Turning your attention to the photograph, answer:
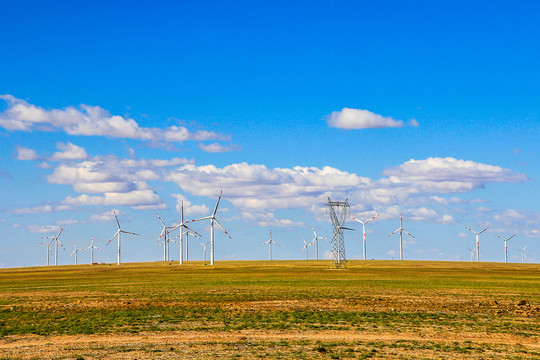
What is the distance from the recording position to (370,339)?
3722cm

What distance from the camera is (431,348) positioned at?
3384cm

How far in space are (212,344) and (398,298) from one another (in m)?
36.3

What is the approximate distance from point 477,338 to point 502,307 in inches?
802

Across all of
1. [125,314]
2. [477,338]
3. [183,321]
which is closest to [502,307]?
[477,338]

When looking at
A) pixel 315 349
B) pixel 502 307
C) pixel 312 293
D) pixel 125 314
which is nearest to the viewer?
pixel 315 349

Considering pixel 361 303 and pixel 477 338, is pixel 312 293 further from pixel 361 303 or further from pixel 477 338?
pixel 477 338

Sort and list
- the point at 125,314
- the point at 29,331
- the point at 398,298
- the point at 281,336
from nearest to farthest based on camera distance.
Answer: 1. the point at 281,336
2. the point at 29,331
3. the point at 125,314
4. the point at 398,298

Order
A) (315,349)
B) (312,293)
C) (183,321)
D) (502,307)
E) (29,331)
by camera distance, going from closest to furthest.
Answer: (315,349)
(29,331)
(183,321)
(502,307)
(312,293)

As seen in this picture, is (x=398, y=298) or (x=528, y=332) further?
(x=398, y=298)

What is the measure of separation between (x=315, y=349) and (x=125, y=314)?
22.9 meters

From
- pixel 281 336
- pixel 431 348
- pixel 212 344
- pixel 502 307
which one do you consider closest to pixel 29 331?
pixel 212 344

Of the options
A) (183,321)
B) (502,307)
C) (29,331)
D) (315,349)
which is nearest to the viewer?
(315,349)

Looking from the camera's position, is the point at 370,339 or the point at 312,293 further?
the point at 312,293

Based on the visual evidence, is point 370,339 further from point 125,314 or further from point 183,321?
point 125,314
